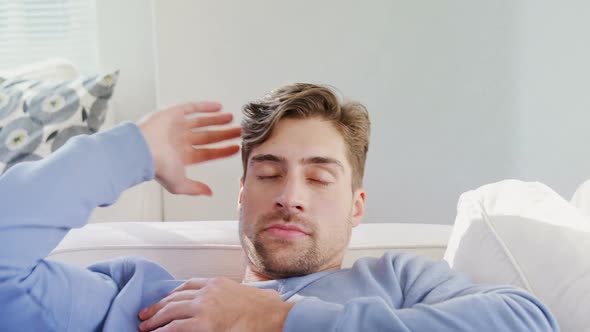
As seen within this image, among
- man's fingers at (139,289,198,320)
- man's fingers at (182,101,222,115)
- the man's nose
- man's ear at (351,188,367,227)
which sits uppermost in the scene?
man's fingers at (182,101,222,115)

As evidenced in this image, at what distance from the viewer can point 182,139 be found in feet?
4.00

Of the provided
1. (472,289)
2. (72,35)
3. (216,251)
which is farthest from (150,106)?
(472,289)

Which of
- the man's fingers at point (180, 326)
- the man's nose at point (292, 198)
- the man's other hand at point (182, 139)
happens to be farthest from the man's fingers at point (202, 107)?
the man's fingers at point (180, 326)

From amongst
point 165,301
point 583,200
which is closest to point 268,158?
point 165,301

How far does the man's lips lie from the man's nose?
0.03 m

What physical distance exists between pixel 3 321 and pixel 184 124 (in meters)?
0.39

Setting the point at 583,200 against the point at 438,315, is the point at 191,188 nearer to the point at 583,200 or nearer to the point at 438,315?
the point at 438,315

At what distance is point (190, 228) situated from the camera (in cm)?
179

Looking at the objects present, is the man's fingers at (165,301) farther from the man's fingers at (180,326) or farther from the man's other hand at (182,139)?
the man's other hand at (182,139)

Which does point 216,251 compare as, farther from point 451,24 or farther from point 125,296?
point 451,24

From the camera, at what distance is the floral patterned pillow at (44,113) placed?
2457 mm

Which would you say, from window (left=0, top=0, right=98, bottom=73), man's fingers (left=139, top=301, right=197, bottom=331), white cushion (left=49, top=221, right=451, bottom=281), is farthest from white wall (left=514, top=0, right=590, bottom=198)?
window (left=0, top=0, right=98, bottom=73)

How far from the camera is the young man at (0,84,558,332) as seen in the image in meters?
1.08

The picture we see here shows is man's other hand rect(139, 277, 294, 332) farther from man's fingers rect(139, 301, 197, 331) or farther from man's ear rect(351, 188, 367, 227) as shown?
man's ear rect(351, 188, 367, 227)
